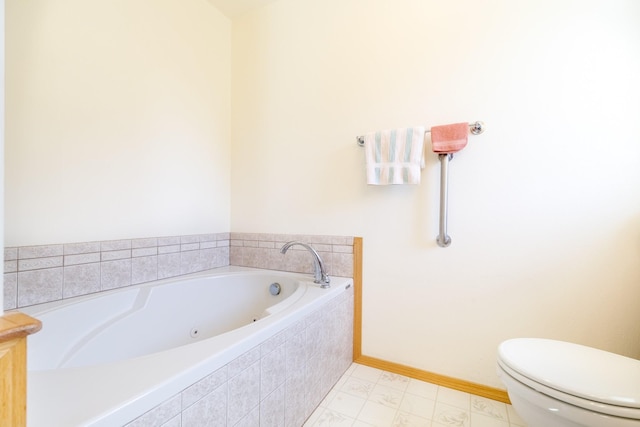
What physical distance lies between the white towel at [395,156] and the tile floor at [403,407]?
3.58ft

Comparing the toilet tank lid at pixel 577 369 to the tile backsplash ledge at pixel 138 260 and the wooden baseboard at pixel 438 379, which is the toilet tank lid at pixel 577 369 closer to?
the wooden baseboard at pixel 438 379

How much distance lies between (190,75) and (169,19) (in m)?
0.32

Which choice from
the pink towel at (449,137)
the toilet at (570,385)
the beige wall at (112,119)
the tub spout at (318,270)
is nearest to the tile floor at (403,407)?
the toilet at (570,385)

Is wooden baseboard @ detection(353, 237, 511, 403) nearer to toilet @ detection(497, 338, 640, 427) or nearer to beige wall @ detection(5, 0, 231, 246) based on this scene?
toilet @ detection(497, 338, 640, 427)

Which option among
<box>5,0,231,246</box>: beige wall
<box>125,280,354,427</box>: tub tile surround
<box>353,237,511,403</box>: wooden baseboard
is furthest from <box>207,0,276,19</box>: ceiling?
<box>125,280,354,427</box>: tub tile surround

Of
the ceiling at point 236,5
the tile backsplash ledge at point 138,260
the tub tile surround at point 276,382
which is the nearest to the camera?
the tub tile surround at point 276,382

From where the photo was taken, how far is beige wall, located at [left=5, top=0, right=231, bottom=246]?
1.16m

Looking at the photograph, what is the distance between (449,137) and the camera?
4.53ft

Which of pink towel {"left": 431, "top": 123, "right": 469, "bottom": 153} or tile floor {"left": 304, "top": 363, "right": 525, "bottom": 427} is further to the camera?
pink towel {"left": 431, "top": 123, "right": 469, "bottom": 153}

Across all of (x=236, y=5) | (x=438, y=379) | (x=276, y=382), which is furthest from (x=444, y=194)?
(x=236, y=5)

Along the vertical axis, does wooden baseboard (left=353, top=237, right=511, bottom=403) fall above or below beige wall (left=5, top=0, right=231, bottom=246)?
below

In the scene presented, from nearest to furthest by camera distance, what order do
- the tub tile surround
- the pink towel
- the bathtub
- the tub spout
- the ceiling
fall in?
the bathtub
the tub tile surround
the pink towel
the tub spout
the ceiling

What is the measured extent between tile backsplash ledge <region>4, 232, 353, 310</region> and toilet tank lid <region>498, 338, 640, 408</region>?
0.93 meters

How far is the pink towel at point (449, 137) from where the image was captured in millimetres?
1358
